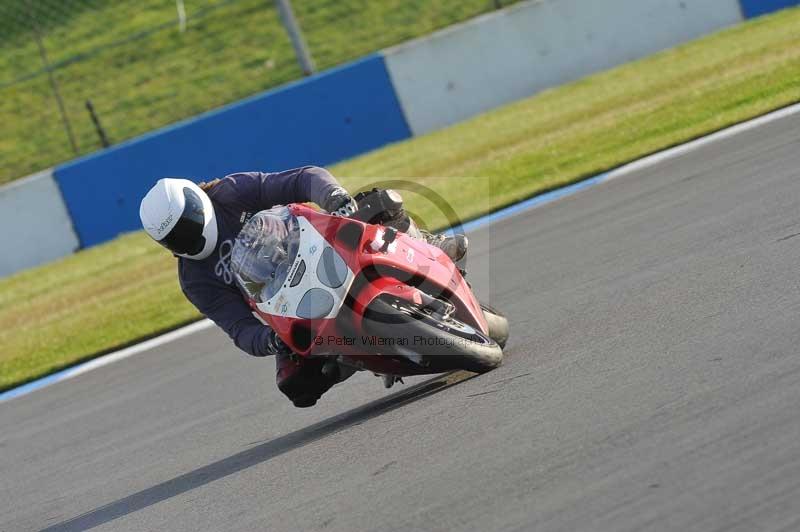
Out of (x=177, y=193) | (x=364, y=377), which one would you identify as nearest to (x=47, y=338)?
(x=364, y=377)

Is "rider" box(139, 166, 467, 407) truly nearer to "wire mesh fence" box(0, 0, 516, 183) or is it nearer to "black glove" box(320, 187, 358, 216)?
"black glove" box(320, 187, 358, 216)

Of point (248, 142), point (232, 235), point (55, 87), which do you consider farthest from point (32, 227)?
point (232, 235)

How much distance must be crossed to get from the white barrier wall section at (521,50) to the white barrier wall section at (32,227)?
5041 millimetres

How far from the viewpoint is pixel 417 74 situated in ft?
59.8

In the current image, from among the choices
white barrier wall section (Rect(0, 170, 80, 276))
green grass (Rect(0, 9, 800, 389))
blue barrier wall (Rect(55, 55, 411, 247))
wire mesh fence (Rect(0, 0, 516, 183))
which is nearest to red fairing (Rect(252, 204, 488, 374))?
green grass (Rect(0, 9, 800, 389))

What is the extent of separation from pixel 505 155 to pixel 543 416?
9.83 metres

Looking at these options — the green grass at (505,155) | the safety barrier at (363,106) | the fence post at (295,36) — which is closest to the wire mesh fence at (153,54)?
the fence post at (295,36)

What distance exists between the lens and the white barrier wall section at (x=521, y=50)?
18.3 metres

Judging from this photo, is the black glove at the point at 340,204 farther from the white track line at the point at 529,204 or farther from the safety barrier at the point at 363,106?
the safety barrier at the point at 363,106

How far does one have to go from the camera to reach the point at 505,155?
14.8 meters

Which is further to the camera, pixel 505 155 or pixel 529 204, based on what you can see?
pixel 505 155

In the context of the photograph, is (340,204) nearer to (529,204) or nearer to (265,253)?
(265,253)

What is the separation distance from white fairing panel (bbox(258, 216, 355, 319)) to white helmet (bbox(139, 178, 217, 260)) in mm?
754

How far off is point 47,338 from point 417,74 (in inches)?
292
